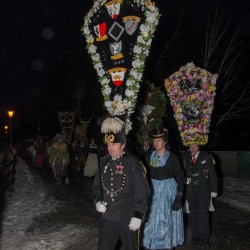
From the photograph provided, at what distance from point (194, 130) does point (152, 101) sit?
5.11 meters

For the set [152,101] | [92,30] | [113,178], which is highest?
[92,30]

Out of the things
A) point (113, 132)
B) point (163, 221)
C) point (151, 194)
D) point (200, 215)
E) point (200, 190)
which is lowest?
point (200, 215)

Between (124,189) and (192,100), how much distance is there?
14.5 feet

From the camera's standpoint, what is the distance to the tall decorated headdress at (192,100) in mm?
7891

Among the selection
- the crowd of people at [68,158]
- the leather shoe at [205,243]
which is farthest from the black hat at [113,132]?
the crowd of people at [68,158]

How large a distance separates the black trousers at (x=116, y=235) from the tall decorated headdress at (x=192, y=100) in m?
3.31

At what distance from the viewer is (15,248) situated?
6586mm

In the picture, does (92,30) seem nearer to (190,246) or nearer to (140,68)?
(140,68)

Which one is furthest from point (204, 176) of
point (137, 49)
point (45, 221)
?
point (45, 221)

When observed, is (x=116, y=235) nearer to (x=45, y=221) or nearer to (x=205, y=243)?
(x=205, y=243)

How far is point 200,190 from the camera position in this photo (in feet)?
22.9

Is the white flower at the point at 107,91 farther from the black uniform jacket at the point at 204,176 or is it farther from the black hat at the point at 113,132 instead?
the black hat at the point at 113,132

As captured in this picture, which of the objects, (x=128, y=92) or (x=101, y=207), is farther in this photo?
(x=128, y=92)

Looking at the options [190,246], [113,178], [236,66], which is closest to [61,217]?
[190,246]
